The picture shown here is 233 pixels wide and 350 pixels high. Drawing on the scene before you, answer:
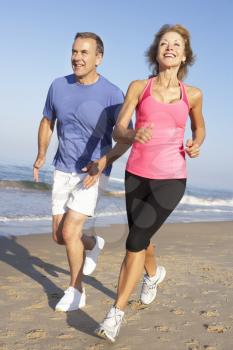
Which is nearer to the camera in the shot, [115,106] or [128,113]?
[128,113]

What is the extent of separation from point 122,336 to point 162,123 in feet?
5.30

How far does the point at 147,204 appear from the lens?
3.61 metres

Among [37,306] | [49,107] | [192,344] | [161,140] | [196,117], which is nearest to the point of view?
[192,344]

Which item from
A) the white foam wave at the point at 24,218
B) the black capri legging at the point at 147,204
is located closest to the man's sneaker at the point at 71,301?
the black capri legging at the point at 147,204

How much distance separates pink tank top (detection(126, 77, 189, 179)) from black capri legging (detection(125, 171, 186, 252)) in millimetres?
61

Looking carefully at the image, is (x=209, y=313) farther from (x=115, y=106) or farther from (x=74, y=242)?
(x=115, y=106)

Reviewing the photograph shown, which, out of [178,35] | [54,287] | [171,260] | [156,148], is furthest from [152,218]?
[171,260]

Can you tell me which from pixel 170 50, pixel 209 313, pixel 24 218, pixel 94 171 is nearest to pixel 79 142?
pixel 94 171

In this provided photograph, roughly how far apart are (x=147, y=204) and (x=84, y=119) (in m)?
1.09

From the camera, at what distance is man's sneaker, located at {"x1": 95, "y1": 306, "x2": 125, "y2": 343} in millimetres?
3328

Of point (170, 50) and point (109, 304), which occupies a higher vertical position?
point (170, 50)

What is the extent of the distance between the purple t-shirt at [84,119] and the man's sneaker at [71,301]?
1.08 meters

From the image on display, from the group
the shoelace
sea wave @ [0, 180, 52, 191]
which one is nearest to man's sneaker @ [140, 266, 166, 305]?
the shoelace

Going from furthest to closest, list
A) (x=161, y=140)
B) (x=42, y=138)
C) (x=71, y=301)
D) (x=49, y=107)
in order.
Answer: (x=42, y=138), (x=49, y=107), (x=71, y=301), (x=161, y=140)
